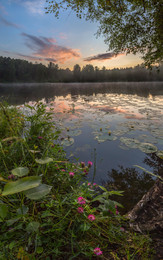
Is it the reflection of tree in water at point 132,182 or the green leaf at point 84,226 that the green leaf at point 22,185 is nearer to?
the green leaf at point 84,226

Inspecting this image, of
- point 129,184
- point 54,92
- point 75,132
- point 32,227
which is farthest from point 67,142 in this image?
point 54,92

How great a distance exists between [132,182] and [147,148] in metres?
1.49

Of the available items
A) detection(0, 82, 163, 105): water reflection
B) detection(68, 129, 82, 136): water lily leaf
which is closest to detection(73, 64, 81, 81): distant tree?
detection(0, 82, 163, 105): water reflection

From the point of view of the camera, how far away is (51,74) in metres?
79.9

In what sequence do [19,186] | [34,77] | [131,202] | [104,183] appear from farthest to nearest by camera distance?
[34,77] → [104,183] → [131,202] → [19,186]

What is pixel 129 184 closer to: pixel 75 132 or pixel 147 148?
pixel 147 148

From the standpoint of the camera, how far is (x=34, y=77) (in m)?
70.6

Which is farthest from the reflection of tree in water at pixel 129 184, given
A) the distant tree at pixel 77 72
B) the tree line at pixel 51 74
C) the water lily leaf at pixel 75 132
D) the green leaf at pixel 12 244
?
the distant tree at pixel 77 72

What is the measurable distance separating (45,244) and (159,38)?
899cm

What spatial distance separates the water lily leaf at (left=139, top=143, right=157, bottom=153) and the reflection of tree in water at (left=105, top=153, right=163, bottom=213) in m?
0.31

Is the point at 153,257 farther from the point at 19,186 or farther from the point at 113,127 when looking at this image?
the point at 113,127

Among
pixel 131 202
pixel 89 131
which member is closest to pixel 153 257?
pixel 131 202

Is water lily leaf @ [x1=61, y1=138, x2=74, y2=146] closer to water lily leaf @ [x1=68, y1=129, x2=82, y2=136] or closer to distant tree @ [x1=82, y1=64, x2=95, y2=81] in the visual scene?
water lily leaf @ [x1=68, y1=129, x2=82, y2=136]

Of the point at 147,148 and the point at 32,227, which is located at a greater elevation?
the point at 32,227
